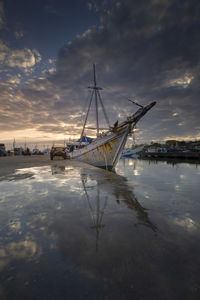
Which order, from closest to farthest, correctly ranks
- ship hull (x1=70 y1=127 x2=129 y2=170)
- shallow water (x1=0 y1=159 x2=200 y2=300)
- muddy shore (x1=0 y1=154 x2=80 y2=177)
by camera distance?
shallow water (x1=0 y1=159 x2=200 y2=300)
muddy shore (x1=0 y1=154 x2=80 y2=177)
ship hull (x1=70 y1=127 x2=129 y2=170)

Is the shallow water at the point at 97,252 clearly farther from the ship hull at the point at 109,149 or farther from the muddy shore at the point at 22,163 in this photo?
the ship hull at the point at 109,149

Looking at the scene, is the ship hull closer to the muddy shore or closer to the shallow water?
the muddy shore

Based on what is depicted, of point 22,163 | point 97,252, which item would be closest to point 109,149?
point 22,163

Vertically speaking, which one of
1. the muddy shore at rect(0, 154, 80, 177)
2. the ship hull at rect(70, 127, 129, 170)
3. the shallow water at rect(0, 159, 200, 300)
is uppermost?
the ship hull at rect(70, 127, 129, 170)

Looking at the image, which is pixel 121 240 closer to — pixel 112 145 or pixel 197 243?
pixel 197 243

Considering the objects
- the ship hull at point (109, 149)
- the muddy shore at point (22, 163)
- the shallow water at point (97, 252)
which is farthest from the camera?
the ship hull at point (109, 149)

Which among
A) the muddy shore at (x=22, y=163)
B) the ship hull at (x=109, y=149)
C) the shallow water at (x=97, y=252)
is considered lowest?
the shallow water at (x=97, y=252)

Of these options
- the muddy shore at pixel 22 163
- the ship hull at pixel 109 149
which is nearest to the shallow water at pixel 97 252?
the muddy shore at pixel 22 163

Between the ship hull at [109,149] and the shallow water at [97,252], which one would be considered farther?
the ship hull at [109,149]

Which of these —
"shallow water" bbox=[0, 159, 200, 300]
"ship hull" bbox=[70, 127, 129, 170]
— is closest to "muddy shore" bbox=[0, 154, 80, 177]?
"ship hull" bbox=[70, 127, 129, 170]

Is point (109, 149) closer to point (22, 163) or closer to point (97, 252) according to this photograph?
point (22, 163)

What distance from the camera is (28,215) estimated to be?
130 inches

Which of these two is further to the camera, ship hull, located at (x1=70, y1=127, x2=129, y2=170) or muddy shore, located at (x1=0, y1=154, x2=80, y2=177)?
ship hull, located at (x1=70, y1=127, x2=129, y2=170)

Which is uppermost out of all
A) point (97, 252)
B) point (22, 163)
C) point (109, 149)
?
point (109, 149)
